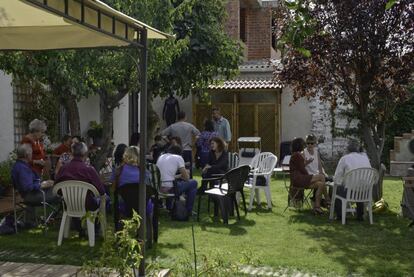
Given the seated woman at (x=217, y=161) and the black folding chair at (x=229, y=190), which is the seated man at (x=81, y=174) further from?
the seated woman at (x=217, y=161)

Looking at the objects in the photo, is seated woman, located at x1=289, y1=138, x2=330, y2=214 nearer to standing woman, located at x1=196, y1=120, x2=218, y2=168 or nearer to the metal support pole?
standing woman, located at x1=196, y1=120, x2=218, y2=168

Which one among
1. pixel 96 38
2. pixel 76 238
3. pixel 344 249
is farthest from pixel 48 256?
pixel 344 249

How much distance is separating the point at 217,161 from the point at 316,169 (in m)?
1.73

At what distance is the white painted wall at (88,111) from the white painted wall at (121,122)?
77 cm

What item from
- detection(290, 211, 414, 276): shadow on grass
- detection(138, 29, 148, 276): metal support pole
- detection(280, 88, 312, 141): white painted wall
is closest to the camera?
detection(138, 29, 148, 276): metal support pole

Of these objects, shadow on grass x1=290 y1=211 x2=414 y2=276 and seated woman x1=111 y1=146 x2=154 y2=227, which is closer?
shadow on grass x1=290 y1=211 x2=414 y2=276

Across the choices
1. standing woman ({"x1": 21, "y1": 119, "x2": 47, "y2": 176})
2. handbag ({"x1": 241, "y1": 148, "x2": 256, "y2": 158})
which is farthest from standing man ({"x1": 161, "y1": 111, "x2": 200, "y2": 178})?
standing woman ({"x1": 21, "y1": 119, "x2": 47, "y2": 176})

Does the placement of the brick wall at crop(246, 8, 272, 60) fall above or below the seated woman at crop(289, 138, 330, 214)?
above

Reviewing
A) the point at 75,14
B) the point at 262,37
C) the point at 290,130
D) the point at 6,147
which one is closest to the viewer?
the point at 75,14

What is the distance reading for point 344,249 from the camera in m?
6.88

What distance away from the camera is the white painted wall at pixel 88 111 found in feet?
46.7

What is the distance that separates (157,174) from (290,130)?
12079 millimetres

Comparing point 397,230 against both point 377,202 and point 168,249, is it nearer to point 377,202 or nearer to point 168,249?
point 377,202

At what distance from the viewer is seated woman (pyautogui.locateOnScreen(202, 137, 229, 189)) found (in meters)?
9.44
